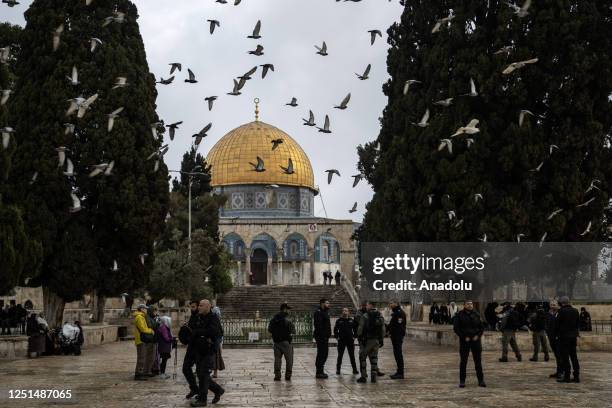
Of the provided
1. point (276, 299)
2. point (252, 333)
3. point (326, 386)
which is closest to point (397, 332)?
point (326, 386)

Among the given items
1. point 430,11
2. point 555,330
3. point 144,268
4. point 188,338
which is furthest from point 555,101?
point 188,338

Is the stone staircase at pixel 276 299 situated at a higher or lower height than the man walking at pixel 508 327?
higher

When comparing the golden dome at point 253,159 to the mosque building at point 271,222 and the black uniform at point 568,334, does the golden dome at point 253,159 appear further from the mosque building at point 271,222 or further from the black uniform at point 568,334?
the black uniform at point 568,334

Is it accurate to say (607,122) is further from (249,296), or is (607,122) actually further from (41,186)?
(249,296)

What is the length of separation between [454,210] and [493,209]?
998 mm

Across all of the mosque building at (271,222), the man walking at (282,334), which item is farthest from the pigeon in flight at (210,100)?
the mosque building at (271,222)

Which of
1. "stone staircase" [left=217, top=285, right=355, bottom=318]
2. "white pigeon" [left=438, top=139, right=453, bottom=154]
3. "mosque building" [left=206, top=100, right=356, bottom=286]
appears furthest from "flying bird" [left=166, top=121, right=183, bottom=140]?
"mosque building" [left=206, top=100, right=356, bottom=286]

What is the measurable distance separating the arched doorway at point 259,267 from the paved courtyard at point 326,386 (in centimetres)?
4195

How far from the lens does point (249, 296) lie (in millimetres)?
49406

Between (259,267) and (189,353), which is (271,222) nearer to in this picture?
(259,267)

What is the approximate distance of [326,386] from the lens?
13.0 metres

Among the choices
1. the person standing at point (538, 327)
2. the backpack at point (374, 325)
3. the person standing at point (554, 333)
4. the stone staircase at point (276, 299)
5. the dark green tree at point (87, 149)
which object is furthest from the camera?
the stone staircase at point (276, 299)

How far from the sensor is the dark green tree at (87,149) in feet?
74.8

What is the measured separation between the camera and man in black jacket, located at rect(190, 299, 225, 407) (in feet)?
34.4
